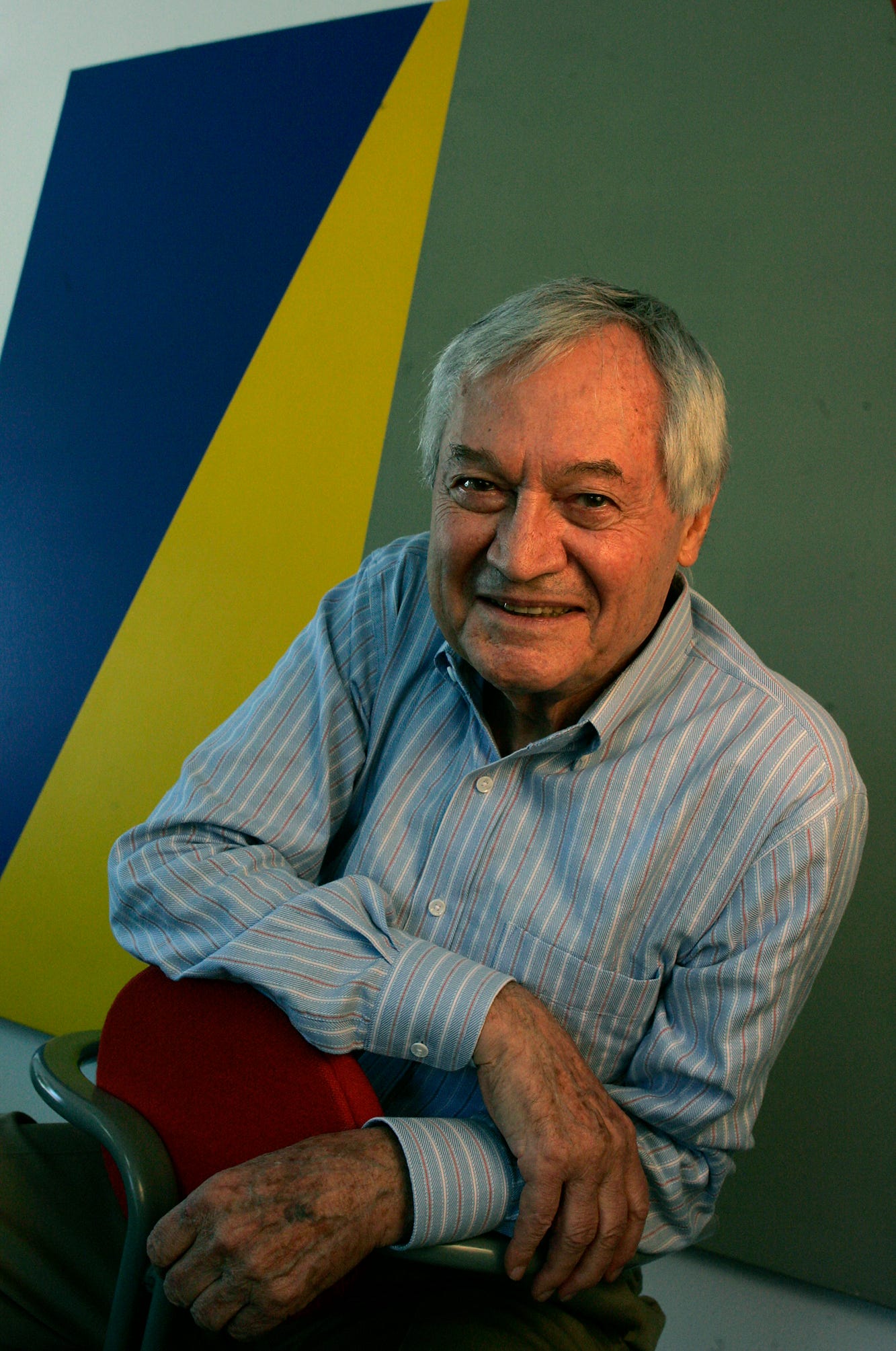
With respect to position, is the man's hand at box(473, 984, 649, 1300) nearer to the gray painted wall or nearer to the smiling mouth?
the smiling mouth

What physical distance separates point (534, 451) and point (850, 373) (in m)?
0.76

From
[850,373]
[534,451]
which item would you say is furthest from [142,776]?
[850,373]

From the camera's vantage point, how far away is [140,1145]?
37.5 inches

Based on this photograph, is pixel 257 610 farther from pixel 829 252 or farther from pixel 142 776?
pixel 829 252

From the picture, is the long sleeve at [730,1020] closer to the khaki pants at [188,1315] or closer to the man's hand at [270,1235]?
the khaki pants at [188,1315]

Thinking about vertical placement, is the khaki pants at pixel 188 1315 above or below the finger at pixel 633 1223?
below

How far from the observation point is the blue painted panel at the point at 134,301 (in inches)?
78.5

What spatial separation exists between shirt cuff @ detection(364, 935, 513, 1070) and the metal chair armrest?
22 centimetres

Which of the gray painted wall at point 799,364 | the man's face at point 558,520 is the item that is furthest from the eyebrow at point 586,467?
the gray painted wall at point 799,364

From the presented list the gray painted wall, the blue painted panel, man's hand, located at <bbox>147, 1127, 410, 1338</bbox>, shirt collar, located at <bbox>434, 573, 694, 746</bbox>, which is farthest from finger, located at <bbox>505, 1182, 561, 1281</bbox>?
the blue painted panel

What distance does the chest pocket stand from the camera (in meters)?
1.09

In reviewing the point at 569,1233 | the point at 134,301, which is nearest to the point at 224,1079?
the point at 569,1233

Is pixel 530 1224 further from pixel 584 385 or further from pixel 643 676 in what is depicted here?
pixel 584 385

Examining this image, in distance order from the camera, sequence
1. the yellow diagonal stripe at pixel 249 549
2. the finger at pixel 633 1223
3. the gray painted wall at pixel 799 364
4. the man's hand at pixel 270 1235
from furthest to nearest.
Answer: the yellow diagonal stripe at pixel 249 549 < the gray painted wall at pixel 799 364 < the finger at pixel 633 1223 < the man's hand at pixel 270 1235
